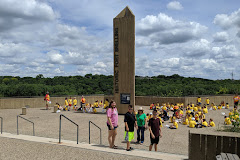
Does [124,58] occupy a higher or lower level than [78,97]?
higher

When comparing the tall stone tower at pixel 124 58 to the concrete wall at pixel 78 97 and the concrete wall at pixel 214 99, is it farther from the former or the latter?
the concrete wall at pixel 214 99

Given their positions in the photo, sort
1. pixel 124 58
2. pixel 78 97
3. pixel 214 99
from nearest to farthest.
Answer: pixel 124 58 → pixel 214 99 → pixel 78 97

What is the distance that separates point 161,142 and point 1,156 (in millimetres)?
6183

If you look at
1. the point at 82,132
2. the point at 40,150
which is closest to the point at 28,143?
the point at 40,150

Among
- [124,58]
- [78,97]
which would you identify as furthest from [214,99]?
[78,97]

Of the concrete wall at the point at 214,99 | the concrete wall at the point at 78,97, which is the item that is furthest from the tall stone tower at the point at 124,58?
the concrete wall at the point at 214,99

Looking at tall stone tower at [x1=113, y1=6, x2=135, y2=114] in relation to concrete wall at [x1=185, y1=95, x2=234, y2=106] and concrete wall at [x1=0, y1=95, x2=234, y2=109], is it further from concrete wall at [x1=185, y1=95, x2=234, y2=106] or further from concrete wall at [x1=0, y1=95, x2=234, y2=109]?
concrete wall at [x1=185, y1=95, x2=234, y2=106]

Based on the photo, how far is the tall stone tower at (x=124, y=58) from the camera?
18.7 metres

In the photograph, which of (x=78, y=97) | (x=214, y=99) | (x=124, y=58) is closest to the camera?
(x=124, y=58)

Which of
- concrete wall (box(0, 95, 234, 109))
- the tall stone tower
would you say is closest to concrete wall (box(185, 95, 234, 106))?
concrete wall (box(0, 95, 234, 109))

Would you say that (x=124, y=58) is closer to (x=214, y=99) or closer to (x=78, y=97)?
(x=78, y=97)

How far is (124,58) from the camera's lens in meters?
19.0

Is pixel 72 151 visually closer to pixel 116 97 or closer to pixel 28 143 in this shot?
pixel 28 143

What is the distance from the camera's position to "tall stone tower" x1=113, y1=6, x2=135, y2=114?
61.4 ft
